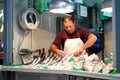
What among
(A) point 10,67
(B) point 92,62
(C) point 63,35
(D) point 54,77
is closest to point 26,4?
(C) point 63,35

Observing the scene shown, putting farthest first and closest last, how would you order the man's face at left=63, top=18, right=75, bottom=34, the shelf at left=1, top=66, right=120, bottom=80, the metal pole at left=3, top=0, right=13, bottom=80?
1. the man's face at left=63, top=18, right=75, bottom=34
2. the metal pole at left=3, top=0, right=13, bottom=80
3. the shelf at left=1, top=66, right=120, bottom=80

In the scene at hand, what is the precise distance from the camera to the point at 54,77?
2.76 meters

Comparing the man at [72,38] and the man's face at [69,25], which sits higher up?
the man's face at [69,25]

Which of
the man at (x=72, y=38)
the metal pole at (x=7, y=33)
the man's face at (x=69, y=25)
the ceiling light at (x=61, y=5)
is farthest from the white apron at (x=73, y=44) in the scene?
the metal pole at (x=7, y=33)

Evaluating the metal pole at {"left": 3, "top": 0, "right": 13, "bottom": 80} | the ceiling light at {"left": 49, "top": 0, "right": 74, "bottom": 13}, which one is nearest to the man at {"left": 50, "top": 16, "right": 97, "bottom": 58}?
the ceiling light at {"left": 49, "top": 0, "right": 74, "bottom": 13}

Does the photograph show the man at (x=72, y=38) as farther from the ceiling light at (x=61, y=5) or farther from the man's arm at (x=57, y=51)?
the ceiling light at (x=61, y=5)

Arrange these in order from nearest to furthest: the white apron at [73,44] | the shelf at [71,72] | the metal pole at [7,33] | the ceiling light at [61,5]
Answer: the shelf at [71,72] → the ceiling light at [61,5] → the metal pole at [7,33] → the white apron at [73,44]

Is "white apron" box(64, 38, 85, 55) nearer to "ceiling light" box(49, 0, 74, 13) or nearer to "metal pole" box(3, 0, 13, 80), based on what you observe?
"ceiling light" box(49, 0, 74, 13)

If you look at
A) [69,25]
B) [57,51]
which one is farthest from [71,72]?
[69,25]

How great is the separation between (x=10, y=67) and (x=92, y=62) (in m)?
1.17

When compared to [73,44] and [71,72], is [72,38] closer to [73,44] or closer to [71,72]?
[73,44]

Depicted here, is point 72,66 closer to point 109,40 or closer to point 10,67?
point 10,67

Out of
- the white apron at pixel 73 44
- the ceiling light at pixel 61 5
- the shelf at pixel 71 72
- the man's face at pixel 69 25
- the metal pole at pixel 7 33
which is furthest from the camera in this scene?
the white apron at pixel 73 44

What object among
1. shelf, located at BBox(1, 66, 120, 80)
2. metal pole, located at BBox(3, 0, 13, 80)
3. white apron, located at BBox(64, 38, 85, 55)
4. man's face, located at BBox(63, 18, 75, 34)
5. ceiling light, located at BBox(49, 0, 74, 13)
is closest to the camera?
shelf, located at BBox(1, 66, 120, 80)
